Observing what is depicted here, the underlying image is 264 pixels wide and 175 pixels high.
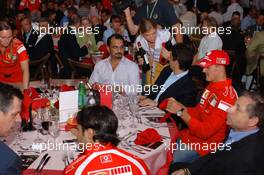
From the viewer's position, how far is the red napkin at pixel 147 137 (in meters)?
3.12

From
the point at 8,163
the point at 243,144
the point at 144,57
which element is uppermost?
the point at 144,57

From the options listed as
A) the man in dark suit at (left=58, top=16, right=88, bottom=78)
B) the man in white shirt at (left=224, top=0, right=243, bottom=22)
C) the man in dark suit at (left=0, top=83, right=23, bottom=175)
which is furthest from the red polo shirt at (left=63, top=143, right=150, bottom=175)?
the man in white shirt at (left=224, top=0, right=243, bottom=22)

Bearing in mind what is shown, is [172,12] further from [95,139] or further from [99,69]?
[95,139]

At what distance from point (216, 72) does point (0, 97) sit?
177 cm

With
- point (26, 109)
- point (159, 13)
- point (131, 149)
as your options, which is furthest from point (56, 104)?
point (159, 13)

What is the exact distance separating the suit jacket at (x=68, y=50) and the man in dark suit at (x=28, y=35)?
43cm

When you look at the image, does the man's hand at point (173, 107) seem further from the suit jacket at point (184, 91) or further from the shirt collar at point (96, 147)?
the shirt collar at point (96, 147)

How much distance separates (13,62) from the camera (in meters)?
4.69

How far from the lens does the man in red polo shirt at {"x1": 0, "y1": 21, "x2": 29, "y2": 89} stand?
177 inches

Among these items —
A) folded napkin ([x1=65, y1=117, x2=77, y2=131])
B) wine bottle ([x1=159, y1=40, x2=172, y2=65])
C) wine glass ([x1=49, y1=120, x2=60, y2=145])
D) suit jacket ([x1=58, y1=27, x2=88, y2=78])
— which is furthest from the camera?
suit jacket ([x1=58, y1=27, x2=88, y2=78])

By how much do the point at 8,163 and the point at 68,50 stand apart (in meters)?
4.37

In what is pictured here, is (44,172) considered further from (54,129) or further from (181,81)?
(181,81)

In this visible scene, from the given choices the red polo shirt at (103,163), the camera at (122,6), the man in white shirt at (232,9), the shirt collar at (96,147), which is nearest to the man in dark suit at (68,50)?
the camera at (122,6)

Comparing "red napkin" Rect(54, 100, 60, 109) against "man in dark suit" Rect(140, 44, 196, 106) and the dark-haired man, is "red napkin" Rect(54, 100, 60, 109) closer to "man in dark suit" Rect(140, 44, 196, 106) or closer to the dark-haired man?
"man in dark suit" Rect(140, 44, 196, 106)
